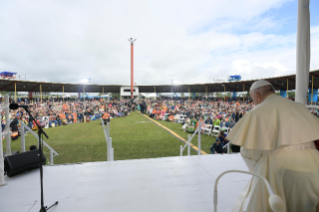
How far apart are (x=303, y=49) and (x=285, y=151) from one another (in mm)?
2359

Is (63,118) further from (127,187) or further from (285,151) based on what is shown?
(285,151)

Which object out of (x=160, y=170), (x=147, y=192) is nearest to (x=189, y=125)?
(x=160, y=170)

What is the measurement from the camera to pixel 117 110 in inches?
746

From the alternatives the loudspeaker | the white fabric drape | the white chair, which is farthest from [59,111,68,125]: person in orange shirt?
the white fabric drape

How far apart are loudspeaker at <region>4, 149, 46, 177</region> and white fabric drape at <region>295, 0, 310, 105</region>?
4657 mm

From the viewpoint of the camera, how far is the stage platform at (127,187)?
6.61 ft

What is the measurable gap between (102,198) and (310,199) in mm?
2110

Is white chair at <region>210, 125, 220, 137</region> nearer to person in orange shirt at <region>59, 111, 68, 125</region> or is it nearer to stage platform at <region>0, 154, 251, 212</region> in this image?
stage platform at <region>0, 154, 251, 212</region>

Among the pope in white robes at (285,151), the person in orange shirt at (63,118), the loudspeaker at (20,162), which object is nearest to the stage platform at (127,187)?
the loudspeaker at (20,162)

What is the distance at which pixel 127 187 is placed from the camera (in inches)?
94.9

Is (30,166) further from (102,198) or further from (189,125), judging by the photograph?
(189,125)

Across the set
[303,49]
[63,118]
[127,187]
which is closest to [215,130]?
[303,49]

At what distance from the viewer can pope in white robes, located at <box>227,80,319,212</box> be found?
3.99 ft

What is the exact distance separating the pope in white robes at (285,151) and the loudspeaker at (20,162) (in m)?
3.35
